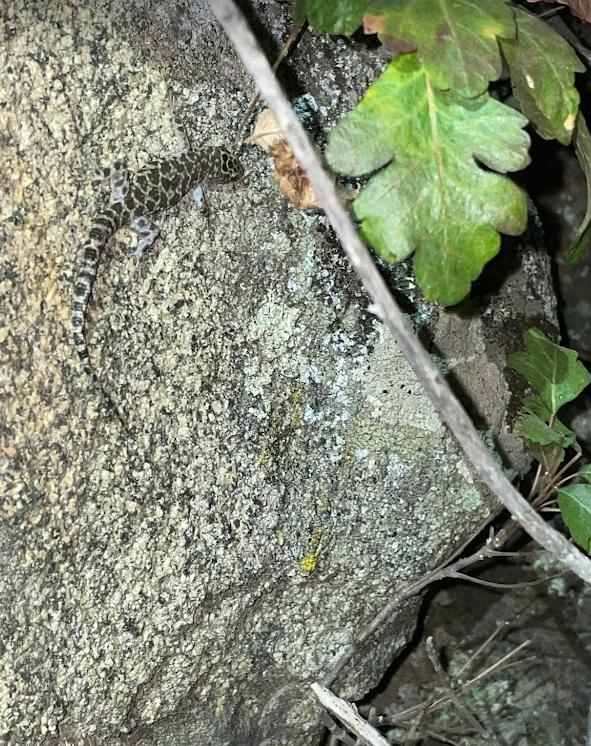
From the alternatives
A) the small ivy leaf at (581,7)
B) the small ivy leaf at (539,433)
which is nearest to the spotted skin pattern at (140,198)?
the small ivy leaf at (581,7)

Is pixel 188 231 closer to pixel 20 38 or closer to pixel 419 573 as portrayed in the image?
pixel 20 38

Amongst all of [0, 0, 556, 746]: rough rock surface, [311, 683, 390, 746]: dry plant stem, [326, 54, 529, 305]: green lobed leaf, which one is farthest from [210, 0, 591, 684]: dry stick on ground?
[311, 683, 390, 746]: dry plant stem

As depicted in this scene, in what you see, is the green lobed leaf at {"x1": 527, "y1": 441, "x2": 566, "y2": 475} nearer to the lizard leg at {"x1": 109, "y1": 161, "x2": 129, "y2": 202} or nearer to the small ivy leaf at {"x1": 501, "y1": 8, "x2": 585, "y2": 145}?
the small ivy leaf at {"x1": 501, "y1": 8, "x2": 585, "y2": 145}

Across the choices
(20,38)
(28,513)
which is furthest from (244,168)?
(28,513)

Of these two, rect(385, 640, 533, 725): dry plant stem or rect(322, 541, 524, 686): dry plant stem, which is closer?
rect(322, 541, 524, 686): dry plant stem

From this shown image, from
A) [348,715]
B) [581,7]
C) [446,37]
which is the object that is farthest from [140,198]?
[348,715]

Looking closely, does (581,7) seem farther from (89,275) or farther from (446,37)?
(89,275)

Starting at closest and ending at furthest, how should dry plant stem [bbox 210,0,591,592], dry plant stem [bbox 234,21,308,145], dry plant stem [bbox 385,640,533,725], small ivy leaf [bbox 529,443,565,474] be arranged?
dry plant stem [bbox 210,0,591,592]
dry plant stem [bbox 234,21,308,145]
small ivy leaf [bbox 529,443,565,474]
dry plant stem [bbox 385,640,533,725]
